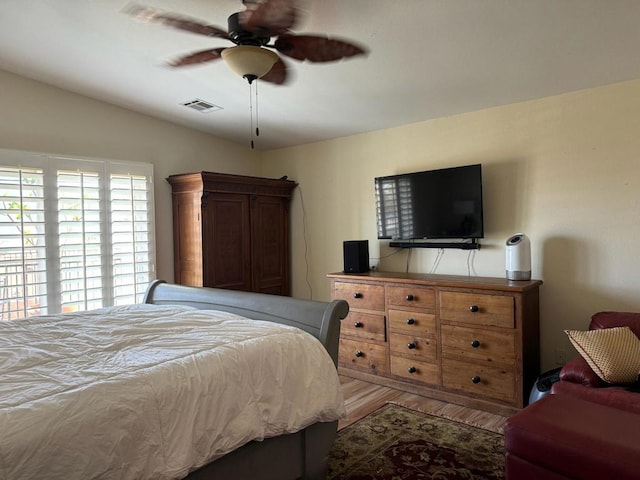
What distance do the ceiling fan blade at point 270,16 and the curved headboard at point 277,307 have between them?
1.38 metres

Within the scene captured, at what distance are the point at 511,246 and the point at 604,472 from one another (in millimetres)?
1842

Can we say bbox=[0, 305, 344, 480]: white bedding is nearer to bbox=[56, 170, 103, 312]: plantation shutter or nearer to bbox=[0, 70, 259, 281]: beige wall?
bbox=[56, 170, 103, 312]: plantation shutter

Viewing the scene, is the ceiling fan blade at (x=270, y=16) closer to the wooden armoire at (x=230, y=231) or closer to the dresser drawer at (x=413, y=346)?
the wooden armoire at (x=230, y=231)

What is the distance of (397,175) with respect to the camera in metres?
4.00

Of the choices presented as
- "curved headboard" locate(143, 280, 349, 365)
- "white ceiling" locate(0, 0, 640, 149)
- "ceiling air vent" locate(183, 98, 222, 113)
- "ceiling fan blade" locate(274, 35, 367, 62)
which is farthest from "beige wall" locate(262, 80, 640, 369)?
"curved headboard" locate(143, 280, 349, 365)

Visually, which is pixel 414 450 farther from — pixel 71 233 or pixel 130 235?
pixel 71 233

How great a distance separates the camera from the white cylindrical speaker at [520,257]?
3213 mm

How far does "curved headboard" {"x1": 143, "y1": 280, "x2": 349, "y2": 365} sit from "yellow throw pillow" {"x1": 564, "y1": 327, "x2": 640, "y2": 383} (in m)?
1.42

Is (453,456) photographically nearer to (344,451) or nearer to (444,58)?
(344,451)

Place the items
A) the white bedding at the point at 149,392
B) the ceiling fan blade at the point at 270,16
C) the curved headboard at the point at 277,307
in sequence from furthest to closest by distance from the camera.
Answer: the curved headboard at the point at 277,307
the ceiling fan blade at the point at 270,16
the white bedding at the point at 149,392

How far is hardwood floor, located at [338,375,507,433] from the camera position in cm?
302

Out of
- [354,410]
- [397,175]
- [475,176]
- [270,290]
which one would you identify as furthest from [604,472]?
[270,290]

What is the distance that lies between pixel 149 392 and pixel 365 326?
250cm

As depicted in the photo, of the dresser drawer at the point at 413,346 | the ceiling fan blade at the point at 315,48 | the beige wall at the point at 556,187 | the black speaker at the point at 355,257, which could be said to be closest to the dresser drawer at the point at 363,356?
the dresser drawer at the point at 413,346
